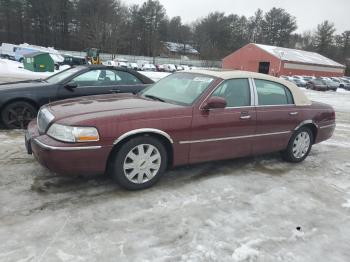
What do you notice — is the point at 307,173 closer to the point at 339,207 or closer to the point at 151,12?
the point at 339,207

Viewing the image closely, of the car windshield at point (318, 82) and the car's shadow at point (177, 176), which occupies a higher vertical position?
Result: the car windshield at point (318, 82)

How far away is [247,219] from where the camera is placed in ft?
12.2

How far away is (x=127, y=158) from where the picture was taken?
4.07 meters

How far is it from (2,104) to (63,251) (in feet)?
15.3

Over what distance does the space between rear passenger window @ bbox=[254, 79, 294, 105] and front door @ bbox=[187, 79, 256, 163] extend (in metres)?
0.24

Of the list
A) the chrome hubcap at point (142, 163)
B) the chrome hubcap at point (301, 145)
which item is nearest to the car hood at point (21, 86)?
the chrome hubcap at point (142, 163)

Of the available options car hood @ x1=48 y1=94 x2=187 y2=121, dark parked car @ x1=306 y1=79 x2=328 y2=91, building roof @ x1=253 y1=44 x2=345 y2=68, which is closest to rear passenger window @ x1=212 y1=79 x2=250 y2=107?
car hood @ x1=48 y1=94 x2=187 y2=121

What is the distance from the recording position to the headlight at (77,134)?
3766 millimetres

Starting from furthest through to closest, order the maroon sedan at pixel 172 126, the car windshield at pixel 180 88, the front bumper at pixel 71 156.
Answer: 1. the car windshield at pixel 180 88
2. the maroon sedan at pixel 172 126
3. the front bumper at pixel 71 156

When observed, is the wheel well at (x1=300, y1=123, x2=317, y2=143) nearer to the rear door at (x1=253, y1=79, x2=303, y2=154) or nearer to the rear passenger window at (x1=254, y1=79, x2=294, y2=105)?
the rear door at (x1=253, y1=79, x2=303, y2=154)

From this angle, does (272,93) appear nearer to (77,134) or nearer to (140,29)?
(77,134)

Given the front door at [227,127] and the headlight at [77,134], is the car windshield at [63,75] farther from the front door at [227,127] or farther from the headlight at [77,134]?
the front door at [227,127]

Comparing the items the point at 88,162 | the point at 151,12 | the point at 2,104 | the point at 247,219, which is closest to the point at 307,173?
the point at 247,219

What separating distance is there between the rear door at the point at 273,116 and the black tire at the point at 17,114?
175 inches
